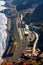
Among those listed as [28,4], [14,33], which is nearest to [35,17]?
[14,33]

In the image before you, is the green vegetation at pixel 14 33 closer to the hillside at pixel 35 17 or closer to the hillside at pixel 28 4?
the hillside at pixel 35 17

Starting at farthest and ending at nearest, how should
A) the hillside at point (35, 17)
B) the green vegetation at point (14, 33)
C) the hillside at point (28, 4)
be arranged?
the hillside at point (28, 4), the hillside at point (35, 17), the green vegetation at point (14, 33)

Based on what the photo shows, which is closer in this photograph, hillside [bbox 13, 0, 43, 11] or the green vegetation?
the green vegetation

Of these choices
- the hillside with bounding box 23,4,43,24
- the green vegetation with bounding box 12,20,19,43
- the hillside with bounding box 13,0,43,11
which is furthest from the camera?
the hillside with bounding box 13,0,43,11

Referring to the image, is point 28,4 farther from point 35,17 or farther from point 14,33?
point 14,33

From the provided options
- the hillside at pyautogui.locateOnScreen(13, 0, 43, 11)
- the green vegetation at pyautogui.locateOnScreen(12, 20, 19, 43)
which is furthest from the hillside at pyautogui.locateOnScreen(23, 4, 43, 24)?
the hillside at pyautogui.locateOnScreen(13, 0, 43, 11)

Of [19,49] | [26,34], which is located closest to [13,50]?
[19,49]

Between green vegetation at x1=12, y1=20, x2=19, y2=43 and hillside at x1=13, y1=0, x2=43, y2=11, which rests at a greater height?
hillside at x1=13, y1=0, x2=43, y2=11

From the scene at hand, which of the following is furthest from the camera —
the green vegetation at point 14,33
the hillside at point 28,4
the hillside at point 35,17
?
the hillside at point 28,4

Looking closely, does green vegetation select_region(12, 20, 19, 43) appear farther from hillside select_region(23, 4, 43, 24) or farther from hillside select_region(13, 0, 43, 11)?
hillside select_region(13, 0, 43, 11)

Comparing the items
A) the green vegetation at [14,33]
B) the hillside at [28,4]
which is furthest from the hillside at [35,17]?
the hillside at [28,4]

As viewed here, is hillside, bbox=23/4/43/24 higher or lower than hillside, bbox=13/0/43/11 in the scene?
lower

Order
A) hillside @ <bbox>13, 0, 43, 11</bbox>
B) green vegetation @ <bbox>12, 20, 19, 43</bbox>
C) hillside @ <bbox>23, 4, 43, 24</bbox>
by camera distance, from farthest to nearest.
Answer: hillside @ <bbox>13, 0, 43, 11</bbox> < hillside @ <bbox>23, 4, 43, 24</bbox> < green vegetation @ <bbox>12, 20, 19, 43</bbox>

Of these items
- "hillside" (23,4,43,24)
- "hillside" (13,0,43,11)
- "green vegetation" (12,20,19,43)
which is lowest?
"green vegetation" (12,20,19,43)
